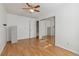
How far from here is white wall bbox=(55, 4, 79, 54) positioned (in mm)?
3744

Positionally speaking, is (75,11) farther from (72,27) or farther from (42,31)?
(42,31)

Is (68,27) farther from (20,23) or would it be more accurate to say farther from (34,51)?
(20,23)

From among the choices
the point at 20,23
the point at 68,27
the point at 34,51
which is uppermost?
the point at 20,23

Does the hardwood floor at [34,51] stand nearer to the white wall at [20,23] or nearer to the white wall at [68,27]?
the white wall at [68,27]

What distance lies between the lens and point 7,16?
221 inches

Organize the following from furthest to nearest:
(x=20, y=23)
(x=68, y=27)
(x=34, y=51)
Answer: (x=20, y=23)
(x=68, y=27)
(x=34, y=51)

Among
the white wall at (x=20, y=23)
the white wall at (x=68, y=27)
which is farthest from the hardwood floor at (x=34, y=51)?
the white wall at (x=20, y=23)

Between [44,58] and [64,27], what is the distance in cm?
287

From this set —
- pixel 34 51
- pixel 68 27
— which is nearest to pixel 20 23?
pixel 34 51

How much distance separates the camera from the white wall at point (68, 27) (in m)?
3.74

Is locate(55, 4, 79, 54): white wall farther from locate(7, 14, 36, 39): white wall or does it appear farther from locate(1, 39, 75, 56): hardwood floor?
locate(7, 14, 36, 39): white wall

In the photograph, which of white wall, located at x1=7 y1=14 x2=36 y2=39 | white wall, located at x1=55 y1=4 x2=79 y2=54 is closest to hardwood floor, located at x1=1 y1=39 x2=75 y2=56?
white wall, located at x1=55 y1=4 x2=79 y2=54

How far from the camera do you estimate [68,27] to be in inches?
163

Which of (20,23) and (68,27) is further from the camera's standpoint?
(20,23)
